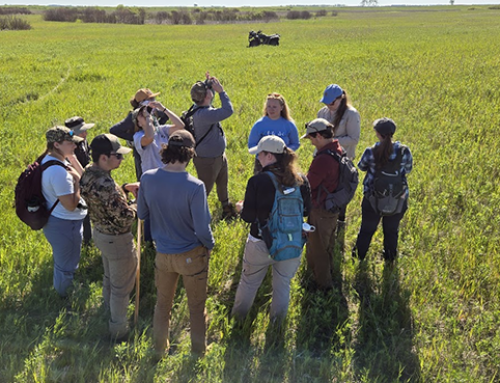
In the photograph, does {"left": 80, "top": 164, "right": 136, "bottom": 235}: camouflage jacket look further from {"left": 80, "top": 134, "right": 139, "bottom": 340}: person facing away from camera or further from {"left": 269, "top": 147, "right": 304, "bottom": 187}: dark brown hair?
{"left": 269, "top": 147, "right": 304, "bottom": 187}: dark brown hair

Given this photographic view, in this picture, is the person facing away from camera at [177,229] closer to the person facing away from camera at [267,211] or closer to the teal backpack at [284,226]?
the person facing away from camera at [267,211]

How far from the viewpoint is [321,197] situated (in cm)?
413

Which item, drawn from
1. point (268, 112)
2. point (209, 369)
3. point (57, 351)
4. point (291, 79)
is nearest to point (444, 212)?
point (268, 112)

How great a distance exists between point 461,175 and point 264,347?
5481mm

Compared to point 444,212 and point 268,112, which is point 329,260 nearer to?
point 268,112

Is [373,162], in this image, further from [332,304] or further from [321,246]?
[332,304]

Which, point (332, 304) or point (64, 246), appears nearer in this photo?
point (64, 246)

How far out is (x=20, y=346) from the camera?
3.64m

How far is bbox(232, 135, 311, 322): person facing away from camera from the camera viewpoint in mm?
3375

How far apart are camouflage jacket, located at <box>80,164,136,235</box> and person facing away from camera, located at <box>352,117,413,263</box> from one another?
2.75 metres

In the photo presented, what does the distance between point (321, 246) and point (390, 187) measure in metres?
1.07

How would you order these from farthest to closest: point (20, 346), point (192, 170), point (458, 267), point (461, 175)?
1. point (192, 170)
2. point (461, 175)
3. point (458, 267)
4. point (20, 346)

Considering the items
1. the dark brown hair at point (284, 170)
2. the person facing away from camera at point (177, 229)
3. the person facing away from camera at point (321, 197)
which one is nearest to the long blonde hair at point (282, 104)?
the person facing away from camera at point (321, 197)

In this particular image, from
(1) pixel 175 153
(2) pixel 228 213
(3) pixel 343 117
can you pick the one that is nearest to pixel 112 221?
(1) pixel 175 153
